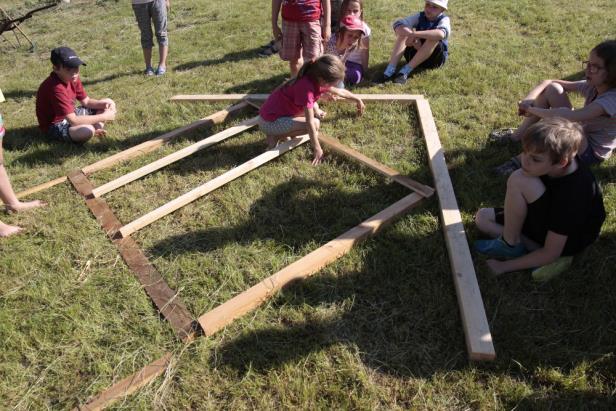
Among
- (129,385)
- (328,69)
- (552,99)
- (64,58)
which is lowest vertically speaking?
(129,385)

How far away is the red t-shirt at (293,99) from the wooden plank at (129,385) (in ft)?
8.20

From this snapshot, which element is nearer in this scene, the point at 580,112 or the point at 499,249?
the point at 499,249

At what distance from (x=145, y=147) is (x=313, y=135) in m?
1.93

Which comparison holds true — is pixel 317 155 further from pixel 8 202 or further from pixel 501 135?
pixel 8 202

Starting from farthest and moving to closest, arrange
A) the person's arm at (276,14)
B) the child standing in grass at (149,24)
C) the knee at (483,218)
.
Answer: the child standing in grass at (149,24), the person's arm at (276,14), the knee at (483,218)

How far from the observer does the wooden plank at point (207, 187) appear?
136 inches

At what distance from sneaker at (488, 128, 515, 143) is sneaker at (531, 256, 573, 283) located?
1.71 metres

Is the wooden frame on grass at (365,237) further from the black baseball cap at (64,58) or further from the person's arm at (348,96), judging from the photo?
the black baseball cap at (64,58)

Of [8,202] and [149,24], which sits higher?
[149,24]

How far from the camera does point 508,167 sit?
372 cm

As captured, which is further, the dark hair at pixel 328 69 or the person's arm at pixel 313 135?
the person's arm at pixel 313 135

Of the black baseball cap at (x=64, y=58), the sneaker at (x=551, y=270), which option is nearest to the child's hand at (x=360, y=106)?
the sneaker at (x=551, y=270)

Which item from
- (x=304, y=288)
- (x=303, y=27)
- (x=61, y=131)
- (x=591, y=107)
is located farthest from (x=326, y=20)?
(x=304, y=288)

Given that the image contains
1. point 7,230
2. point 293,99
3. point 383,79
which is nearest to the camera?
point 7,230
